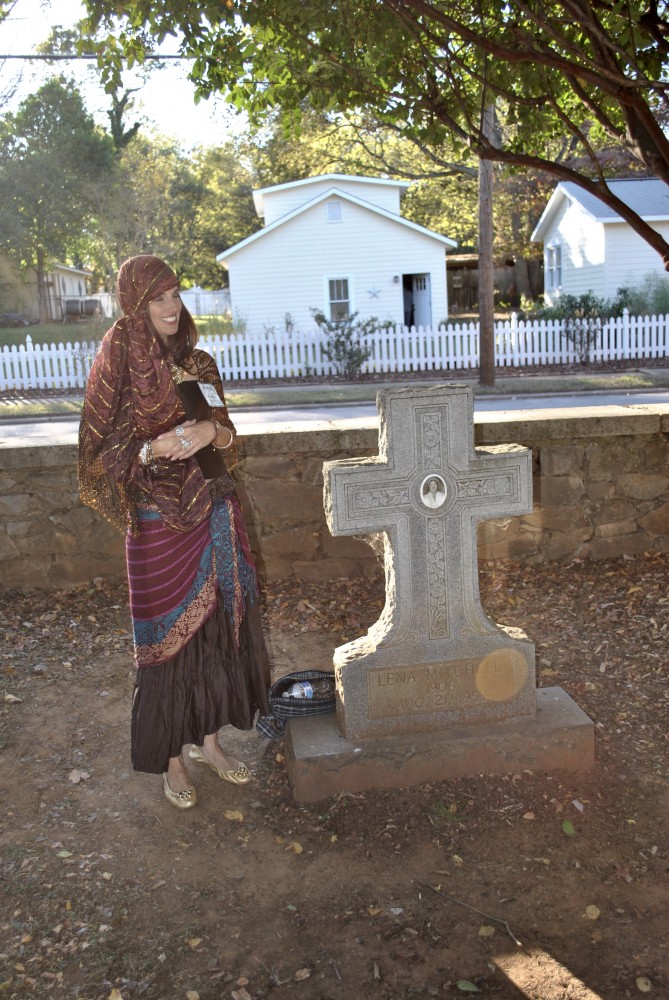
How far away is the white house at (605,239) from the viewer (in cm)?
2302

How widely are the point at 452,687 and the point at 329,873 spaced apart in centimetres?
86

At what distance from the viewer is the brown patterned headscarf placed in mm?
3010

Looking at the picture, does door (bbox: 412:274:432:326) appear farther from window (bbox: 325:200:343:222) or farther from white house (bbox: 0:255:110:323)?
white house (bbox: 0:255:110:323)

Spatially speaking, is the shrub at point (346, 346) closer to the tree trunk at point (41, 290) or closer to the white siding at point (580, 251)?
the white siding at point (580, 251)

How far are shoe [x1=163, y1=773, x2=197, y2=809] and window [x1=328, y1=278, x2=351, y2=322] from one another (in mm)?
20860

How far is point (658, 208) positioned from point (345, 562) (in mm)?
20992

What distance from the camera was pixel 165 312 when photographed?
306 centimetres

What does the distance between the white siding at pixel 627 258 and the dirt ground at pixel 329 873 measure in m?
21.2

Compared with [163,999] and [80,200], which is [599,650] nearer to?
[163,999]

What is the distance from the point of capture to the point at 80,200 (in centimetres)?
3400

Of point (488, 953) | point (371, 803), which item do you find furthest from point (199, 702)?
point (488, 953)

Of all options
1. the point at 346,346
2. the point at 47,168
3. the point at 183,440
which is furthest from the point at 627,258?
the point at 183,440

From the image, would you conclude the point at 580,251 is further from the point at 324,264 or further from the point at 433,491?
the point at 433,491

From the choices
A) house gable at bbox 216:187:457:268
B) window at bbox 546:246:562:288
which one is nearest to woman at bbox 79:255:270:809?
house gable at bbox 216:187:457:268
